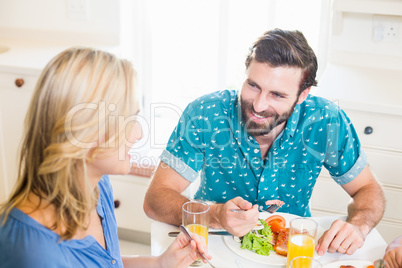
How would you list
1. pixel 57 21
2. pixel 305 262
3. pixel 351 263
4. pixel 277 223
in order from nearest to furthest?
pixel 305 262 → pixel 351 263 → pixel 277 223 → pixel 57 21

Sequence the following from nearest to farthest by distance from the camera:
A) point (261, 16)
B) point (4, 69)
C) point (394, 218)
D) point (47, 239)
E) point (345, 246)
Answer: point (47, 239) → point (345, 246) → point (394, 218) → point (4, 69) → point (261, 16)

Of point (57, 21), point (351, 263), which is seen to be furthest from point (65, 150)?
point (57, 21)

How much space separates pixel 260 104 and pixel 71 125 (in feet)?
2.65

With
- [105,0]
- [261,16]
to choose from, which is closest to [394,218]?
[261,16]

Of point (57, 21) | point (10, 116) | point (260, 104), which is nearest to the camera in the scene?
point (260, 104)

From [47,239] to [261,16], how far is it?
206 centimetres

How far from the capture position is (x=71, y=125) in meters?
0.93

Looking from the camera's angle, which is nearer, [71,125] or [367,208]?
[71,125]

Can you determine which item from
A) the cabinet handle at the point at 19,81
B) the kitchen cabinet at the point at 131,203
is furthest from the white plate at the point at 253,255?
the cabinet handle at the point at 19,81

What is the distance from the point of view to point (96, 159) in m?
1.02

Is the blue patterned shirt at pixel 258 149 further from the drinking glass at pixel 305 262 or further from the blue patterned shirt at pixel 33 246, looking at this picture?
the blue patterned shirt at pixel 33 246

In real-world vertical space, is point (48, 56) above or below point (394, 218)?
A: above

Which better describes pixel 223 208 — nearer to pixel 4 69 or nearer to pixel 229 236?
pixel 229 236

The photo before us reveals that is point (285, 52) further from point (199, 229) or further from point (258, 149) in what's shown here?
point (199, 229)
